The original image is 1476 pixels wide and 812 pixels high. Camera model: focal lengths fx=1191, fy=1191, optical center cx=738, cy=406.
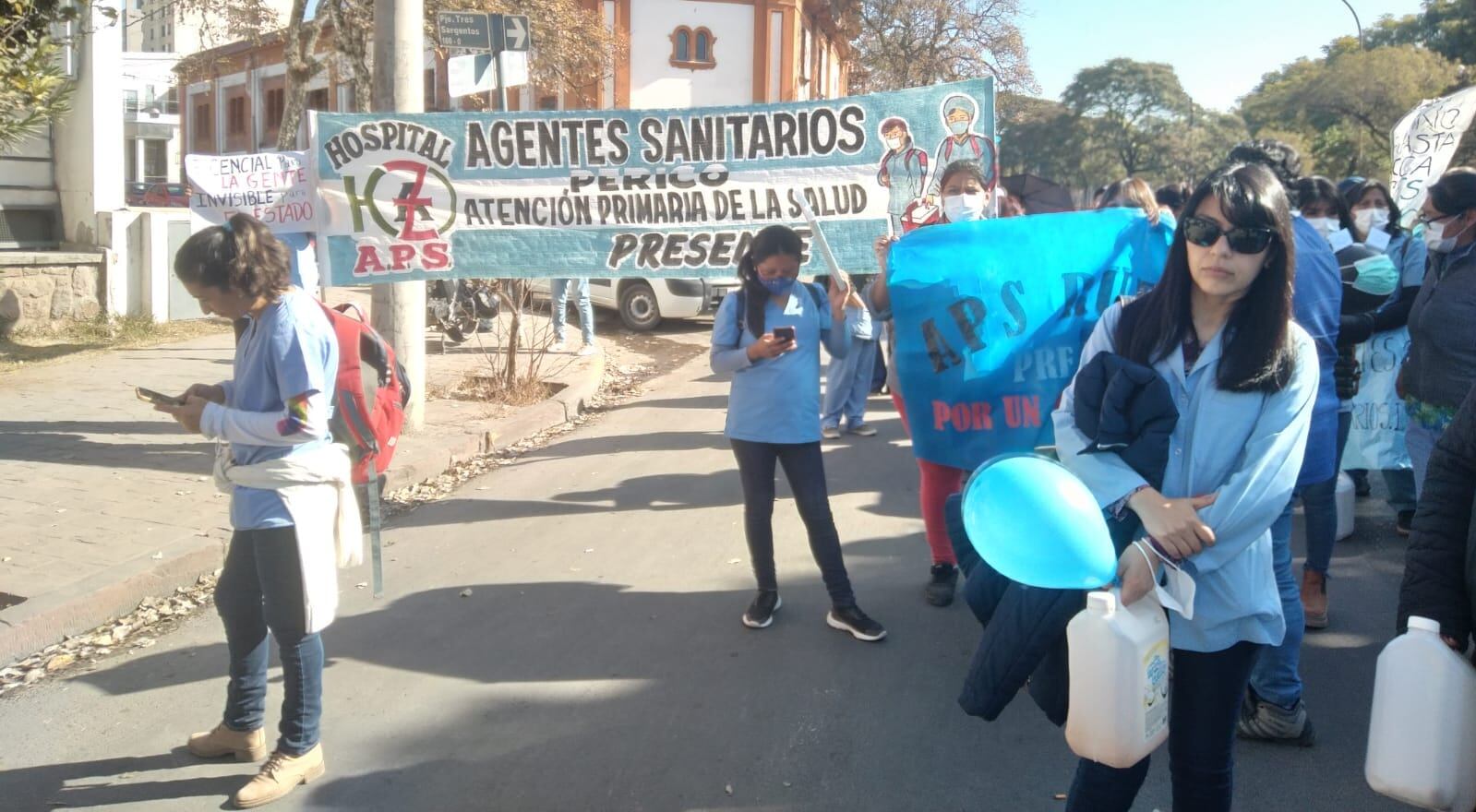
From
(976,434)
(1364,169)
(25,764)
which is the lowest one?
(25,764)

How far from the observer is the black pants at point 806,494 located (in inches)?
196

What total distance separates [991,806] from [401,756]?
75.4 inches

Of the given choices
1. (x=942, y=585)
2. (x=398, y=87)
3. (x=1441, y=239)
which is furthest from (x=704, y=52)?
(x=1441, y=239)

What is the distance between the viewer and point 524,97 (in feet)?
110

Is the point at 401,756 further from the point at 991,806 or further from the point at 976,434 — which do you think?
the point at 976,434

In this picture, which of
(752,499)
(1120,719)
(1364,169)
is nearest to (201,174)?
(752,499)

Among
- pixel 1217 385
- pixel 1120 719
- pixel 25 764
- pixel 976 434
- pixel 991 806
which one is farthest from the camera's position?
pixel 976 434

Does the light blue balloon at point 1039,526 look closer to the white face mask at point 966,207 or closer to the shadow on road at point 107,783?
the shadow on road at point 107,783

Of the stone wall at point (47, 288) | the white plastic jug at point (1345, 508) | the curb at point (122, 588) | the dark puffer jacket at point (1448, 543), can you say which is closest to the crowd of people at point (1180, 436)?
the dark puffer jacket at point (1448, 543)

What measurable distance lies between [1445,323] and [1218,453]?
8.63 feet

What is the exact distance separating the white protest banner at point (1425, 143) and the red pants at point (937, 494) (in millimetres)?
4742

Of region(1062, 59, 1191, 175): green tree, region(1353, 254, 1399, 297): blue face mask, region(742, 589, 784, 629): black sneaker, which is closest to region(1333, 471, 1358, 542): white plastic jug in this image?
region(1353, 254, 1399, 297): blue face mask

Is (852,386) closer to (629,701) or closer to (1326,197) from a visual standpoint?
(1326,197)

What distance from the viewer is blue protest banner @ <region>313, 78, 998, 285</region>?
6809 millimetres
